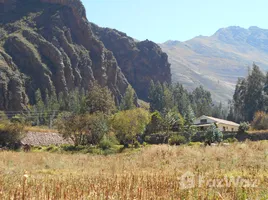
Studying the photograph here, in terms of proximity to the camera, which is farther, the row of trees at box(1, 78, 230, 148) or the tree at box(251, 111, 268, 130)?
the tree at box(251, 111, 268, 130)

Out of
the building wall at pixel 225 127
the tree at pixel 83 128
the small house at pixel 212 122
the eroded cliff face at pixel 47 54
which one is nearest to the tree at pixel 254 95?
the building wall at pixel 225 127

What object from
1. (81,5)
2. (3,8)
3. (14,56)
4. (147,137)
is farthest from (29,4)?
(147,137)

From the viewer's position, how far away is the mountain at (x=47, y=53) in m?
111

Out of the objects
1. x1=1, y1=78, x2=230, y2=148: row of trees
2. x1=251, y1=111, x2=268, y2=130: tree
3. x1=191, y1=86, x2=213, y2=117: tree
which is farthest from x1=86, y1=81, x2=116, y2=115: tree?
x1=191, y1=86, x2=213, y2=117: tree

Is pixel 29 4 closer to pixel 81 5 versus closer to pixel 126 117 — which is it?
pixel 81 5

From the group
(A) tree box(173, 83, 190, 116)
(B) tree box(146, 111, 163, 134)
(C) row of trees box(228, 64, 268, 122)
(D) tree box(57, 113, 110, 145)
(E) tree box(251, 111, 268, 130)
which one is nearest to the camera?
(D) tree box(57, 113, 110, 145)

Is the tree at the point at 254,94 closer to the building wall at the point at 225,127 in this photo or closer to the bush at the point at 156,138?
the building wall at the point at 225,127

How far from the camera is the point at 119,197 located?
6.05 meters

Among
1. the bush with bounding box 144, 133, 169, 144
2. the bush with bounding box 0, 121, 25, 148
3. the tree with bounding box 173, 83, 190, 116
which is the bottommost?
the bush with bounding box 144, 133, 169, 144

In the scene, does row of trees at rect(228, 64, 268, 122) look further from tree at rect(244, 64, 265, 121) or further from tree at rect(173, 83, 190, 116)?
tree at rect(173, 83, 190, 116)

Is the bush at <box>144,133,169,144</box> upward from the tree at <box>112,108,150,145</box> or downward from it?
downward

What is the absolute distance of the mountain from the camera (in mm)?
111044

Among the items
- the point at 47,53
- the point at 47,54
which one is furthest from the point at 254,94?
the point at 47,53

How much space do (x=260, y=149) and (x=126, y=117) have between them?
110 feet
